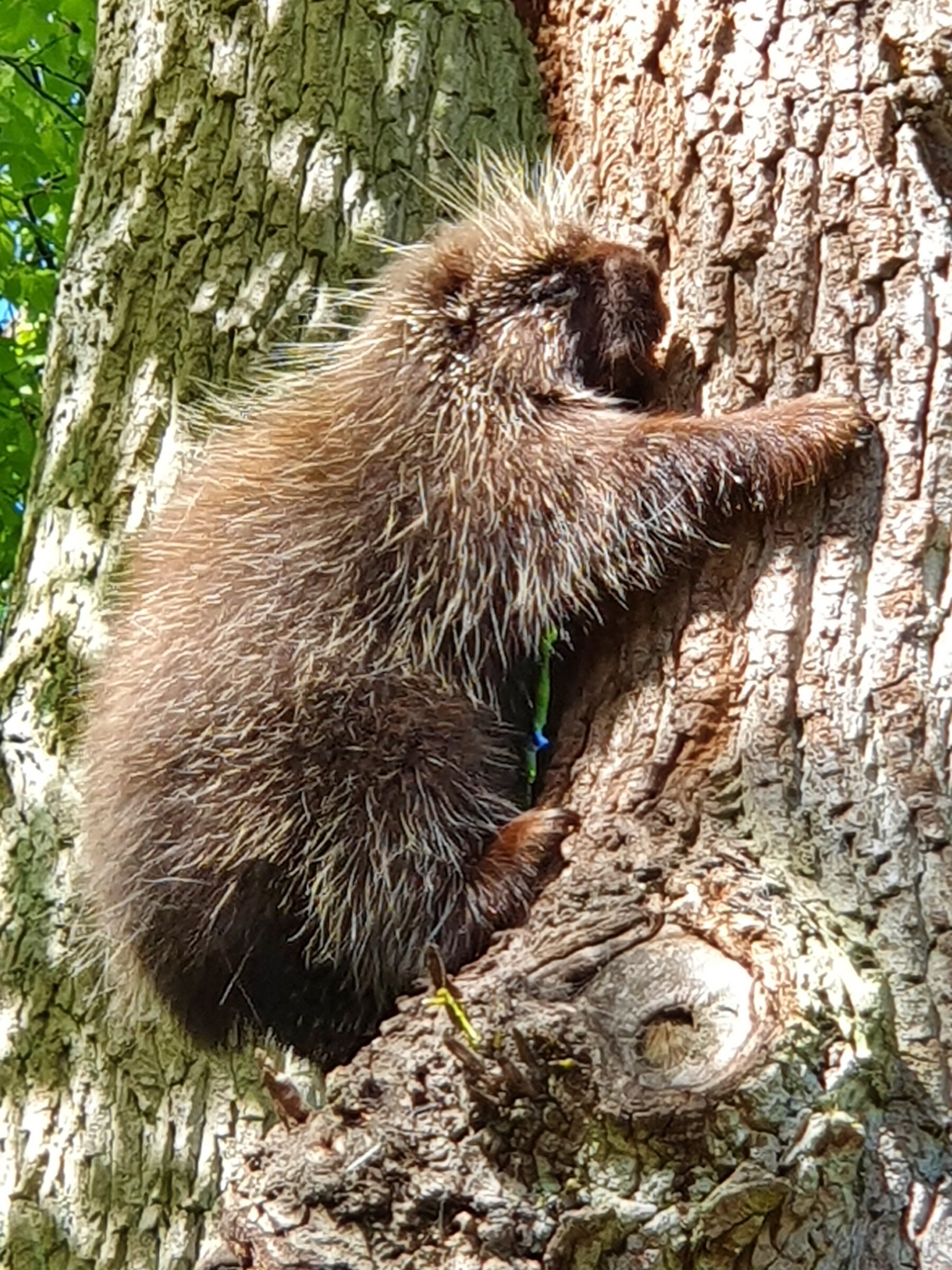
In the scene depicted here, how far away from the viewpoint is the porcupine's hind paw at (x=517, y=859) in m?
1.63

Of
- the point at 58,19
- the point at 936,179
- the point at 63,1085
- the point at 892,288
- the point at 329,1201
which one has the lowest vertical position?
the point at 63,1085

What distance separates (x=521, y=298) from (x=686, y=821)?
106 centimetres

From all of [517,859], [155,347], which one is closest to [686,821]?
[517,859]

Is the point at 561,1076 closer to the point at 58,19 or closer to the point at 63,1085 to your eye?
the point at 63,1085

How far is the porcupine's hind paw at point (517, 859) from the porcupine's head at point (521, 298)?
2.21 feet

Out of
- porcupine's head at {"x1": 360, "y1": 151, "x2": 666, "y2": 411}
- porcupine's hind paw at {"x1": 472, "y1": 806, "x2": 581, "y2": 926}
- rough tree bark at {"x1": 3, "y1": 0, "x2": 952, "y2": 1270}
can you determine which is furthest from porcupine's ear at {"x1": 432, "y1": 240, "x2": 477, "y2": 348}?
porcupine's hind paw at {"x1": 472, "y1": 806, "x2": 581, "y2": 926}

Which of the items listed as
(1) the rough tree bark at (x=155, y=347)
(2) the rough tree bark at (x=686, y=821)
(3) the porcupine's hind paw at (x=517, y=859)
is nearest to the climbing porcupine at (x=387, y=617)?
(3) the porcupine's hind paw at (x=517, y=859)

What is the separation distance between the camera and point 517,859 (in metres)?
1.67

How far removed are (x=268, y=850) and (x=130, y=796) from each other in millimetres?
215

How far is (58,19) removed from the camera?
4367 mm

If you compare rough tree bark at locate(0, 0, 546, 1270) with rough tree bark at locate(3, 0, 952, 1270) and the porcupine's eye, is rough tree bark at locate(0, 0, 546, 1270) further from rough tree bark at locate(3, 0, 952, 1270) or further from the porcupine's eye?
the porcupine's eye

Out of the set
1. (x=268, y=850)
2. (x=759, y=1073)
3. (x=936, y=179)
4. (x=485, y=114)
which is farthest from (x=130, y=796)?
(x=485, y=114)

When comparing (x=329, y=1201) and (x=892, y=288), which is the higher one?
(x=892, y=288)

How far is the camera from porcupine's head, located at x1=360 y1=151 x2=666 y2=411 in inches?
83.6
